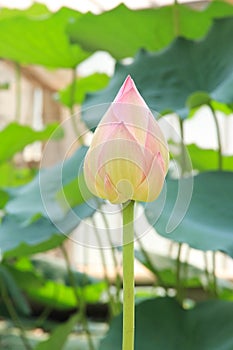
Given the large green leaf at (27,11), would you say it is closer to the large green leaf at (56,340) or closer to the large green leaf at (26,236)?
the large green leaf at (26,236)

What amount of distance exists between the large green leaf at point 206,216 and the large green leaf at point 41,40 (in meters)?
0.45

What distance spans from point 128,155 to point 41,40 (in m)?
0.81

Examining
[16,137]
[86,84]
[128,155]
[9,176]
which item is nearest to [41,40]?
[16,137]

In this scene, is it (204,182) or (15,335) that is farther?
(15,335)

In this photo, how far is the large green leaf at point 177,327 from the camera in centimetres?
59

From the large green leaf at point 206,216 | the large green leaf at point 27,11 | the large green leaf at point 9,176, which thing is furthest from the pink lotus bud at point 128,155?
the large green leaf at point 9,176

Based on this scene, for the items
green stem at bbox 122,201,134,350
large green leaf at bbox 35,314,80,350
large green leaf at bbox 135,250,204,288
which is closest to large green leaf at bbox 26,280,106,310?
large green leaf at bbox 135,250,204,288

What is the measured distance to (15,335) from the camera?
1.02 m

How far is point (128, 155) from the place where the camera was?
224 millimetres

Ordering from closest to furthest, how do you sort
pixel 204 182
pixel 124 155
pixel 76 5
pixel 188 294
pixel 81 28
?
A: pixel 124 155
pixel 204 182
pixel 81 28
pixel 188 294
pixel 76 5

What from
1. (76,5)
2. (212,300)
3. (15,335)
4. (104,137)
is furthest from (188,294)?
(76,5)

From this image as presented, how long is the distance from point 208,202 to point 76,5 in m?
2.49

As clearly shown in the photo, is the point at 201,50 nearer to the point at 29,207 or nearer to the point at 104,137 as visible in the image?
the point at 29,207

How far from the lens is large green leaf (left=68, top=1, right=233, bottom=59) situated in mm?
874
